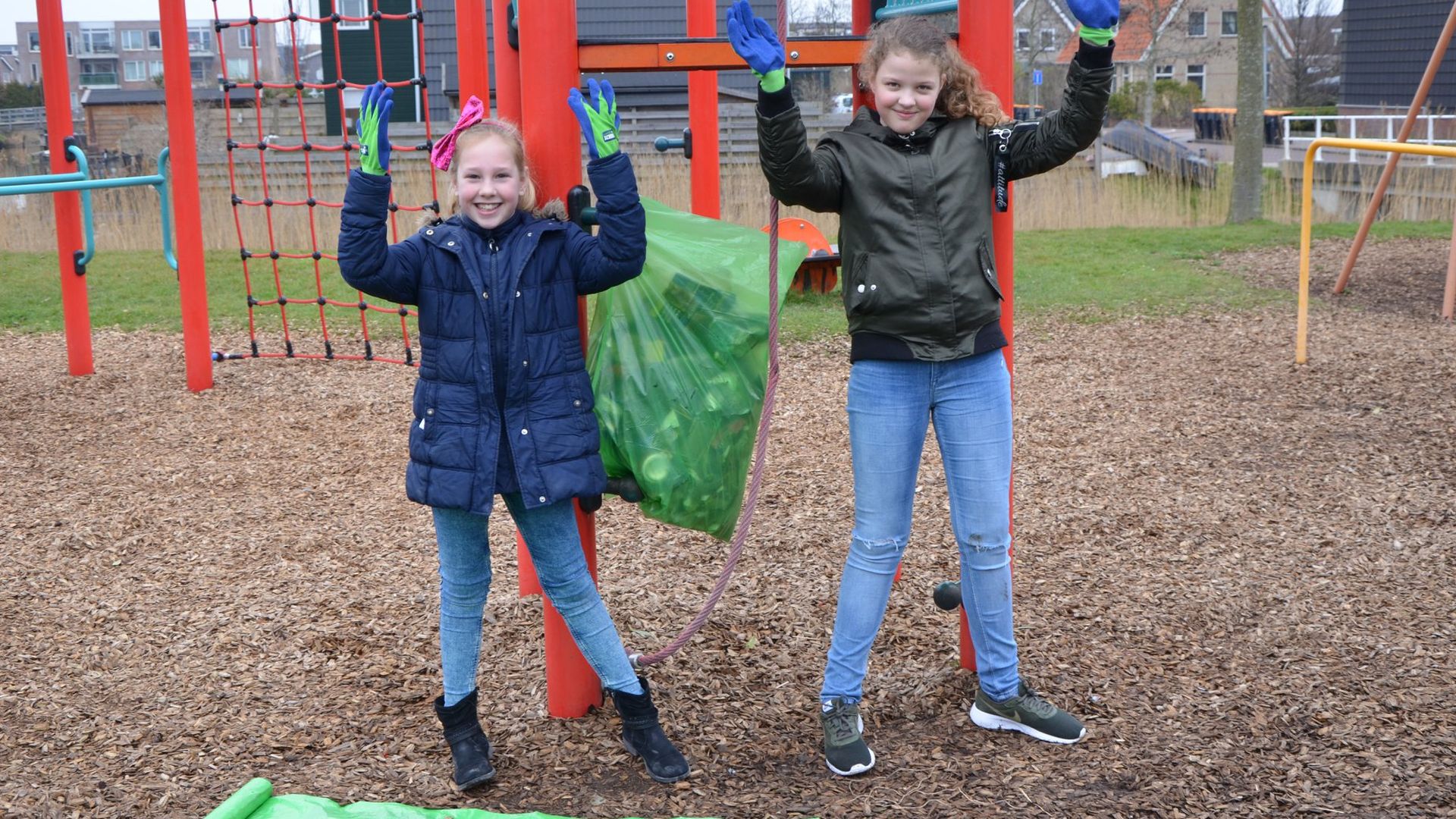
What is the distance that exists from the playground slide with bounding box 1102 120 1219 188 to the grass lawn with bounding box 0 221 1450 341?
14.8 ft

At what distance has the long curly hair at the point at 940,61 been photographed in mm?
2697

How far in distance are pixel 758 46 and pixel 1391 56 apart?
26659 mm

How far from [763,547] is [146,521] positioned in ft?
7.74

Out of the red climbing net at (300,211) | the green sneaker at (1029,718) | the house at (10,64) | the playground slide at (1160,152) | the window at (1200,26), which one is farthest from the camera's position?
the house at (10,64)

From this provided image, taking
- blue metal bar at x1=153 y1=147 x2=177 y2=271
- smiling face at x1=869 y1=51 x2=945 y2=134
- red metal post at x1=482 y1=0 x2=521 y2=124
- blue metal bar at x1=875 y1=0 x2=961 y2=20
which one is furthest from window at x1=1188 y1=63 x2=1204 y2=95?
smiling face at x1=869 y1=51 x2=945 y2=134

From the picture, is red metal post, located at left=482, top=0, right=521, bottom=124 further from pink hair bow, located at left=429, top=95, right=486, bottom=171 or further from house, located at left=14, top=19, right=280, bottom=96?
house, located at left=14, top=19, right=280, bottom=96

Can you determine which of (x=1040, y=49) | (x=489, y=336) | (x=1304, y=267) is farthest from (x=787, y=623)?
(x=1040, y=49)

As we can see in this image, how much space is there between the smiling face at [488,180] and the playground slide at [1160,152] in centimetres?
1503

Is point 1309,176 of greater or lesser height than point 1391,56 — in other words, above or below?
below

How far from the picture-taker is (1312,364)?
6.98 metres

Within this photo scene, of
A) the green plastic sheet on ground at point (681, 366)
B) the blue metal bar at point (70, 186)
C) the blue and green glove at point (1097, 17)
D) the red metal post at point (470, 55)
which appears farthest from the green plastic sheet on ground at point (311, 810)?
the blue metal bar at point (70, 186)

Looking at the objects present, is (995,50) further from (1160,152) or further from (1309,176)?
(1160,152)

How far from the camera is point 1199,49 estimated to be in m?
47.4

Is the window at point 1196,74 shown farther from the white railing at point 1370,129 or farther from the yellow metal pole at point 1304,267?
the yellow metal pole at point 1304,267
